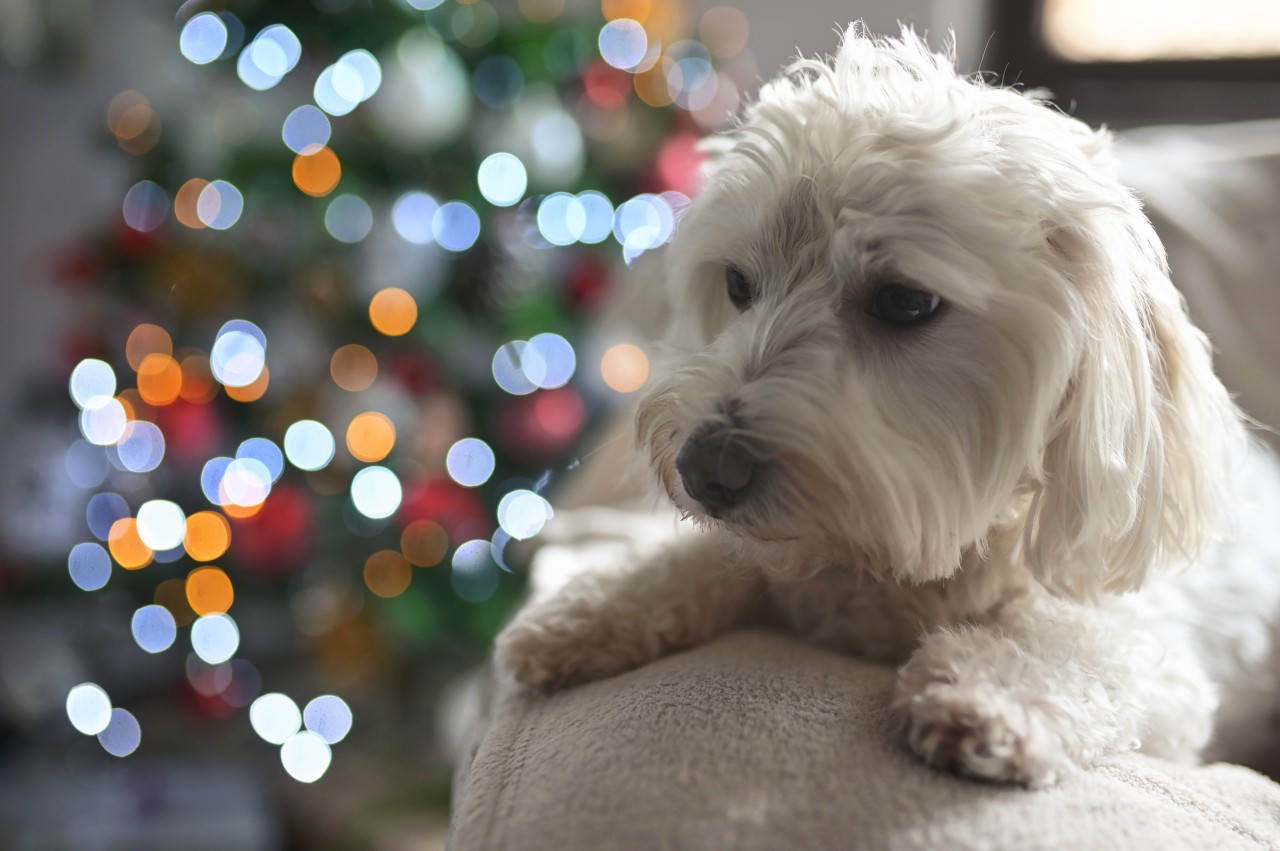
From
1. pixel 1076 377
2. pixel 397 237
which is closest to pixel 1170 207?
pixel 1076 377

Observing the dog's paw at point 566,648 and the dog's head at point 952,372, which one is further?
the dog's paw at point 566,648

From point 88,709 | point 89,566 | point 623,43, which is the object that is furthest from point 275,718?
point 623,43

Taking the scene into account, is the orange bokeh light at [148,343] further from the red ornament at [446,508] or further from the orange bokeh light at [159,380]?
the red ornament at [446,508]

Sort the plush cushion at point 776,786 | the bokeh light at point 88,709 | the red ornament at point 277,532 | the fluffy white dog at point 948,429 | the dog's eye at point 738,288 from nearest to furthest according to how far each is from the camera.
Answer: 1. the plush cushion at point 776,786
2. the fluffy white dog at point 948,429
3. the dog's eye at point 738,288
4. the red ornament at point 277,532
5. the bokeh light at point 88,709

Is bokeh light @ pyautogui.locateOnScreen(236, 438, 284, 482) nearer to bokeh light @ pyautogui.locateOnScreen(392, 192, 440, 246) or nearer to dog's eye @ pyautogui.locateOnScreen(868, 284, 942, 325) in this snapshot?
bokeh light @ pyautogui.locateOnScreen(392, 192, 440, 246)

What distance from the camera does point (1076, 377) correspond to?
0.99 metres

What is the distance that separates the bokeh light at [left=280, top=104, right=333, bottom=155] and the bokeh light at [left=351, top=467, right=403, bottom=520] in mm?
746

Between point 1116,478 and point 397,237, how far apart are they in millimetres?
1709

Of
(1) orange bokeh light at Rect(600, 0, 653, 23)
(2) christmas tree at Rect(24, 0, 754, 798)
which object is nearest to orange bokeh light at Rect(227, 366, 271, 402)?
(2) christmas tree at Rect(24, 0, 754, 798)

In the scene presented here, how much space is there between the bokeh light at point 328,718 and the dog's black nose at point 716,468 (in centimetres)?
202

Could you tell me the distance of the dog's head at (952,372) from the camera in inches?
37.9

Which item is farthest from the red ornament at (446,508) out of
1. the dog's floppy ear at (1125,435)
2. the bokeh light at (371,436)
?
the dog's floppy ear at (1125,435)

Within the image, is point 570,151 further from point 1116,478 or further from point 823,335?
point 1116,478

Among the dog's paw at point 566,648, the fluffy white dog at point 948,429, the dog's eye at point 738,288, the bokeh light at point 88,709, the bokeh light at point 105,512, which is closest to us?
the fluffy white dog at point 948,429
